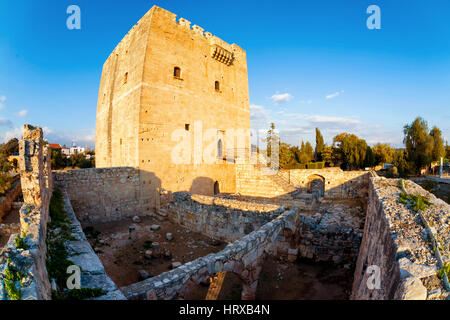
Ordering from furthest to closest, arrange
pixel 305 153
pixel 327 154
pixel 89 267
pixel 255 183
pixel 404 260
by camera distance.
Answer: pixel 305 153
pixel 327 154
pixel 255 183
pixel 89 267
pixel 404 260

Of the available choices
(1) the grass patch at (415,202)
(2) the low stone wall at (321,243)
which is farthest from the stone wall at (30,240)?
(1) the grass patch at (415,202)

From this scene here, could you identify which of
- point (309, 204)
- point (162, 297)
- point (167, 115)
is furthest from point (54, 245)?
point (309, 204)

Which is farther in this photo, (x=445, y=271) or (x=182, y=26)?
(x=182, y=26)

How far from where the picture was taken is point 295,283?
609 centimetres

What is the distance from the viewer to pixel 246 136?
18766 mm

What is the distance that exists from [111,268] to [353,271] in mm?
7372

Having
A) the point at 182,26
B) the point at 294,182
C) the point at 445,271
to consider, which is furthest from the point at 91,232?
the point at 294,182

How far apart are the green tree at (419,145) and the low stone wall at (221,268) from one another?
2316cm

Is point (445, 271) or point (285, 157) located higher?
point (285, 157)

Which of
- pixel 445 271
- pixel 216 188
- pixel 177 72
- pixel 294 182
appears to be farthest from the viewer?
pixel 294 182

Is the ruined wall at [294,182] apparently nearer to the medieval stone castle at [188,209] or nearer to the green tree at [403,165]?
the medieval stone castle at [188,209]

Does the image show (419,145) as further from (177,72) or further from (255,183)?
(177,72)

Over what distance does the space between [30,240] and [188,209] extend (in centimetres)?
626

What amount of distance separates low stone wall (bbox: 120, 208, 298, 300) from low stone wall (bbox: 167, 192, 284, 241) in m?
0.90
